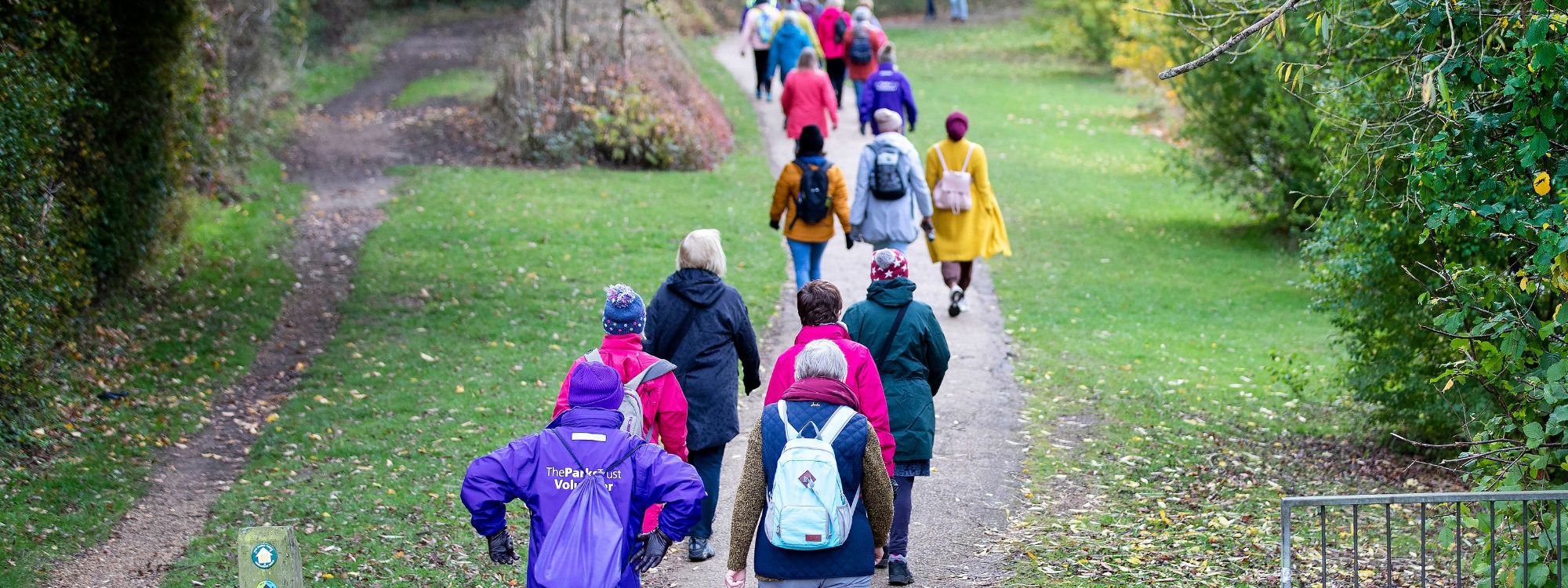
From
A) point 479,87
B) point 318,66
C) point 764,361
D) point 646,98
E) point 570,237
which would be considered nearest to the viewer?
point 764,361

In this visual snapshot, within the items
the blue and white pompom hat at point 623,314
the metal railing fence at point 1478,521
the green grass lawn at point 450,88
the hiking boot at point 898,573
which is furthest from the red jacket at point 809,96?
the metal railing fence at point 1478,521

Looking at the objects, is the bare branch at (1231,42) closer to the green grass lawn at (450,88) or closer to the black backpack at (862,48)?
the black backpack at (862,48)

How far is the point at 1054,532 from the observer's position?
764cm

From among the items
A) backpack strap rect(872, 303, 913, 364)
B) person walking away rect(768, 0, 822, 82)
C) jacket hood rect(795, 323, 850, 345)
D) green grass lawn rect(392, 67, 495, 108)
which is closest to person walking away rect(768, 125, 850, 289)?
backpack strap rect(872, 303, 913, 364)

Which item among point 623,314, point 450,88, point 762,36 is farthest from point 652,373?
point 450,88

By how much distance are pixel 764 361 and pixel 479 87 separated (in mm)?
18216

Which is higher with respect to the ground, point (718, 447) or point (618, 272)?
point (718, 447)

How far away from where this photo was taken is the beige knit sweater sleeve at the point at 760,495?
5.02 meters

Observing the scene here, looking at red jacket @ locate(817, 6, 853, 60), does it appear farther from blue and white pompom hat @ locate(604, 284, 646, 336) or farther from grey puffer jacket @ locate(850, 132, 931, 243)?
blue and white pompom hat @ locate(604, 284, 646, 336)

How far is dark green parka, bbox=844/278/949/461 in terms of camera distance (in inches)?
249

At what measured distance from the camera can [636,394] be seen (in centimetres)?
576

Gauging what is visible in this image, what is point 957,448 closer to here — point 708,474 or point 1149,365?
point 708,474

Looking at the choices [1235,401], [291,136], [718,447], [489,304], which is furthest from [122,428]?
[291,136]

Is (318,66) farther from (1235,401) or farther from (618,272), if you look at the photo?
(1235,401)
